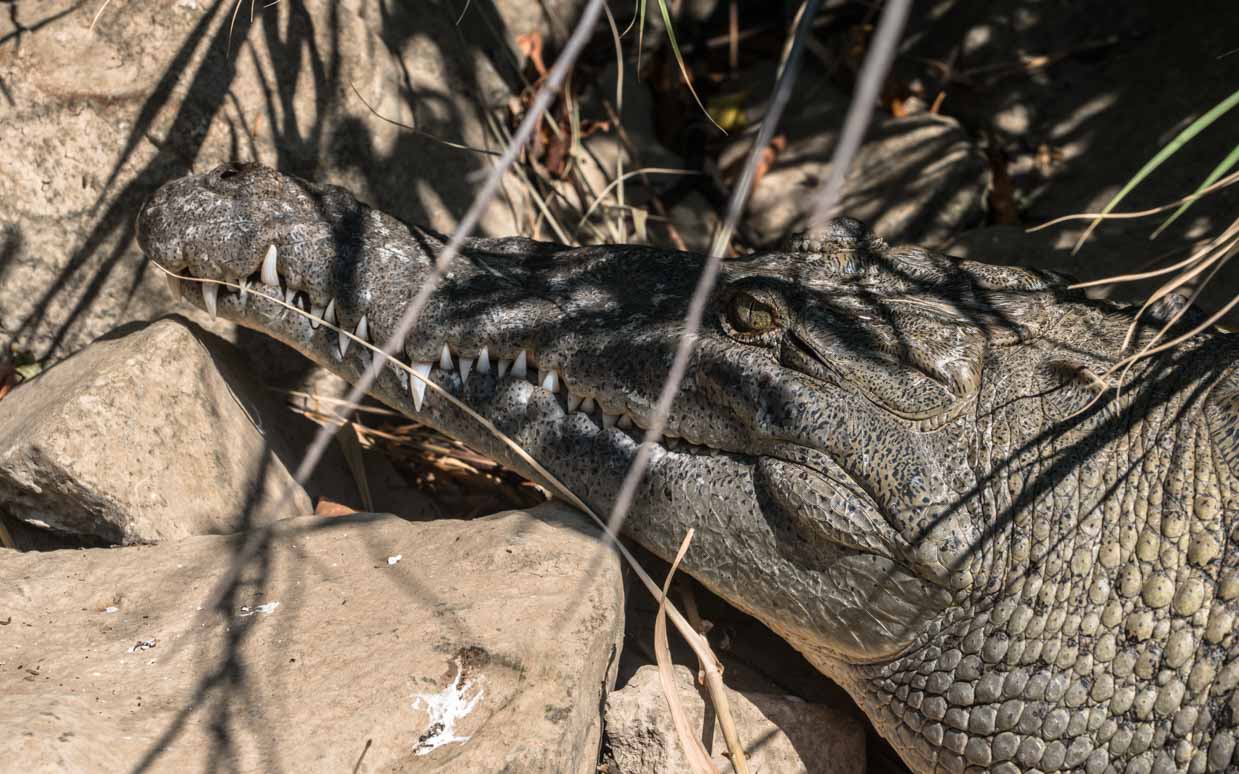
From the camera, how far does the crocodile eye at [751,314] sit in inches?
98.3

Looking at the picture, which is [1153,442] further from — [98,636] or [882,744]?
[98,636]

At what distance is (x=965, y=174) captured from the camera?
14.1 feet

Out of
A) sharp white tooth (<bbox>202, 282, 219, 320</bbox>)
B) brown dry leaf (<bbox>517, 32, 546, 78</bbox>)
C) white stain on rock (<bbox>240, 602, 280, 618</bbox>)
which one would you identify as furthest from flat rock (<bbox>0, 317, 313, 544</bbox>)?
brown dry leaf (<bbox>517, 32, 546, 78</bbox>)

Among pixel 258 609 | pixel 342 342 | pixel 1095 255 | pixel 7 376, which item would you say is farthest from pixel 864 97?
pixel 1095 255

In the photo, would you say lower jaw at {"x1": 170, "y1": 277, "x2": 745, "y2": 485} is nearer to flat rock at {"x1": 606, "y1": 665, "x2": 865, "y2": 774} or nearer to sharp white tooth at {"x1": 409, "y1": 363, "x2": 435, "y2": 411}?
sharp white tooth at {"x1": 409, "y1": 363, "x2": 435, "y2": 411}

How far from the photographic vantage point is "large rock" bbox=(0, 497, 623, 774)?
74.9 inches

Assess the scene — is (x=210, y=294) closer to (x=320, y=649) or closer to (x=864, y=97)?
(x=320, y=649)

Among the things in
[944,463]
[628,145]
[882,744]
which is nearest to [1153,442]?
[944,463]

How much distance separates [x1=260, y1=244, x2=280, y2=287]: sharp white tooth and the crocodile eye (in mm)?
1133

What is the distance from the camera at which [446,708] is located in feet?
6.58

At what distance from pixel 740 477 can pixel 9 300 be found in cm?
215

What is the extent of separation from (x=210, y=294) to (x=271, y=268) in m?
0.18

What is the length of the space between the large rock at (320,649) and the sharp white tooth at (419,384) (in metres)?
0.33

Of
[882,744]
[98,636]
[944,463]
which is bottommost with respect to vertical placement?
[98,636]
